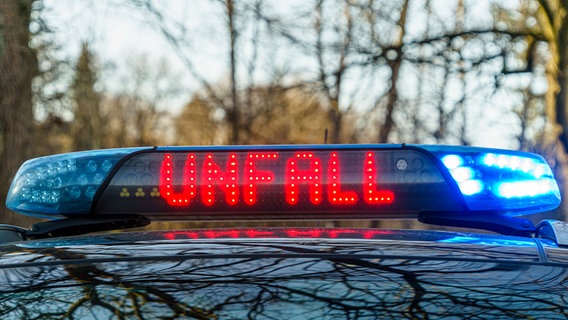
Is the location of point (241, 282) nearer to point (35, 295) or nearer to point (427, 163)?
point (35, 295)

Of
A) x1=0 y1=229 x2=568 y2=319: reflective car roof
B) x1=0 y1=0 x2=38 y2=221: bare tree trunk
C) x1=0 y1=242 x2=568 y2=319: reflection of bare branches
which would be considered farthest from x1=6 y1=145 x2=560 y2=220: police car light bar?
x1=0 y1=0 x2=38 y2=221: bare tree trunk

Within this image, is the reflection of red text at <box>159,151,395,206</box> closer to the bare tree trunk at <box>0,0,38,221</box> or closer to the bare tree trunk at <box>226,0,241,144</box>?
the bare tree trunk at <box>0,0,38,221</box>

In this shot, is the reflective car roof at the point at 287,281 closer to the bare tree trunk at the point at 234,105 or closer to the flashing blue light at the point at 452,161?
the flashing blue light at the point at 452,161

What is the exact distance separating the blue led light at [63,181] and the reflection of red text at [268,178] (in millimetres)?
190

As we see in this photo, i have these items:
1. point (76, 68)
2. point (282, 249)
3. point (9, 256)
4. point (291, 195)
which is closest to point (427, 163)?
point (291, 195)

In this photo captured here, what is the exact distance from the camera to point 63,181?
8.31 feet

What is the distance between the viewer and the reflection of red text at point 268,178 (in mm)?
2404

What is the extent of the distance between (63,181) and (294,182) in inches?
26.5

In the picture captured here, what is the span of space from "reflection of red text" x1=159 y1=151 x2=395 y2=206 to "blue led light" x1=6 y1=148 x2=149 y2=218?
0.19 m

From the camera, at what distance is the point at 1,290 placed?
1664mm

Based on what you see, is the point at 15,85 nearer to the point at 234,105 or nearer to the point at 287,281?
the point at 234,105

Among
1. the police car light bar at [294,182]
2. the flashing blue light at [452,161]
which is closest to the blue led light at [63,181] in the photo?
the police car light bar at [294,182]

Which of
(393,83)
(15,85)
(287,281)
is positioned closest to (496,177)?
(287,281)

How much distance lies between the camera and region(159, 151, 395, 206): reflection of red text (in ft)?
7.89
